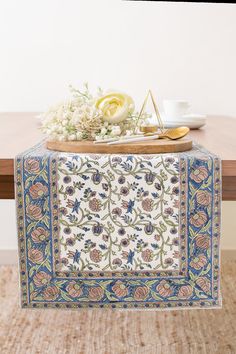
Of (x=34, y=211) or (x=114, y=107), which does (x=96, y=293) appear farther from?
(x=114, y=107)

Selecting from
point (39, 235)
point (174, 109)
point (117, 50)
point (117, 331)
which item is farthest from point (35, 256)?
point (117, 50)

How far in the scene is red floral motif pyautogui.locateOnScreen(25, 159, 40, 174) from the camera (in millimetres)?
1335

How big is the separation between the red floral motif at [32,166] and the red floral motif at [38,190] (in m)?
0.03

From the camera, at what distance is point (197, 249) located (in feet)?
4.53

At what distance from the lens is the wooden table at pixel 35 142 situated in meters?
1.35

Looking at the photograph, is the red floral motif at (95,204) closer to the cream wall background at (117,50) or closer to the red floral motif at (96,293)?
the red floral motif at (96,293)

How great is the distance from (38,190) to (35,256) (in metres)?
0.15

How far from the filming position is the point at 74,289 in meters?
1.39

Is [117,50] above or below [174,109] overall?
above

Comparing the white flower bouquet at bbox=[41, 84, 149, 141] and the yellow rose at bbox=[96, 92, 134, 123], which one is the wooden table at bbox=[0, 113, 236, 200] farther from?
the yellow rose at bbox=[96, 92, 134, 123]

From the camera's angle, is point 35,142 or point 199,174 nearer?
point 199,174

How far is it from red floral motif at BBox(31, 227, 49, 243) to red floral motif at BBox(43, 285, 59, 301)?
0.11 m

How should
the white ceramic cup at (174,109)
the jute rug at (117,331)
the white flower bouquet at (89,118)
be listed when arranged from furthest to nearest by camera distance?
the white ceramic cup at (174,109) → the jute rug at (117,331) → the white flower bouquet at (89,118)

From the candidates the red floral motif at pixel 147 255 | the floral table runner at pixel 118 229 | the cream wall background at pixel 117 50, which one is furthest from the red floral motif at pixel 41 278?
the cream wall background at pixel 117 50
